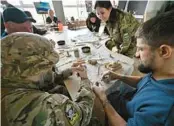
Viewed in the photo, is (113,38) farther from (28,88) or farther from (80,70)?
(28,88)

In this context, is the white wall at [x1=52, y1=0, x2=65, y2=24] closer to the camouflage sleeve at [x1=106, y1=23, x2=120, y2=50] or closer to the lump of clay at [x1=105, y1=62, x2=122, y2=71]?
the camouflage sleeve at [x1=106, y1=23, x2=120, y2=50]

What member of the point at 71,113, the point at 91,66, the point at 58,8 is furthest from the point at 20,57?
the point at 58,8

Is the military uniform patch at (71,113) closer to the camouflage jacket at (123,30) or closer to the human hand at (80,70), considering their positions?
the human hand at (80,70)

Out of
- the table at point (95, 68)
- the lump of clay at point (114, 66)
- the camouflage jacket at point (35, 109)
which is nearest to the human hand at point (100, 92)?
the table at point (95, 68)

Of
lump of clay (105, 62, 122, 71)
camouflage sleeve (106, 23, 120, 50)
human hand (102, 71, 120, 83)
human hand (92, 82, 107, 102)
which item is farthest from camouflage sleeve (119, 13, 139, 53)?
human hand (92, 82, 107, 102)

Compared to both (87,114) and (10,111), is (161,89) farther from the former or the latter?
(10,111)

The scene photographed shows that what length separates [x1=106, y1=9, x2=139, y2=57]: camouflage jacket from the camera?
200cm

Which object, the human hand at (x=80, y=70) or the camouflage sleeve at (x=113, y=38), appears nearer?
the human hand at (x=80, y=70)

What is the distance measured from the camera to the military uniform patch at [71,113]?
735 millimetres

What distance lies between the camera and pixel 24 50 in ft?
2.27

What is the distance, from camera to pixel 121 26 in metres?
2.05

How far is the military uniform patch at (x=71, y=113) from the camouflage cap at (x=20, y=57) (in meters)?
0.22

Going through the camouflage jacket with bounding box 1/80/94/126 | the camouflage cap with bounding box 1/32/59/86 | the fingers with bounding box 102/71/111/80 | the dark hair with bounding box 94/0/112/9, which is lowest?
the fingers with bounding box 102/71/111/80

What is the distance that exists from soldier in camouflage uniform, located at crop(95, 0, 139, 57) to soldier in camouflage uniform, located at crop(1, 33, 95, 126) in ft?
4.59
